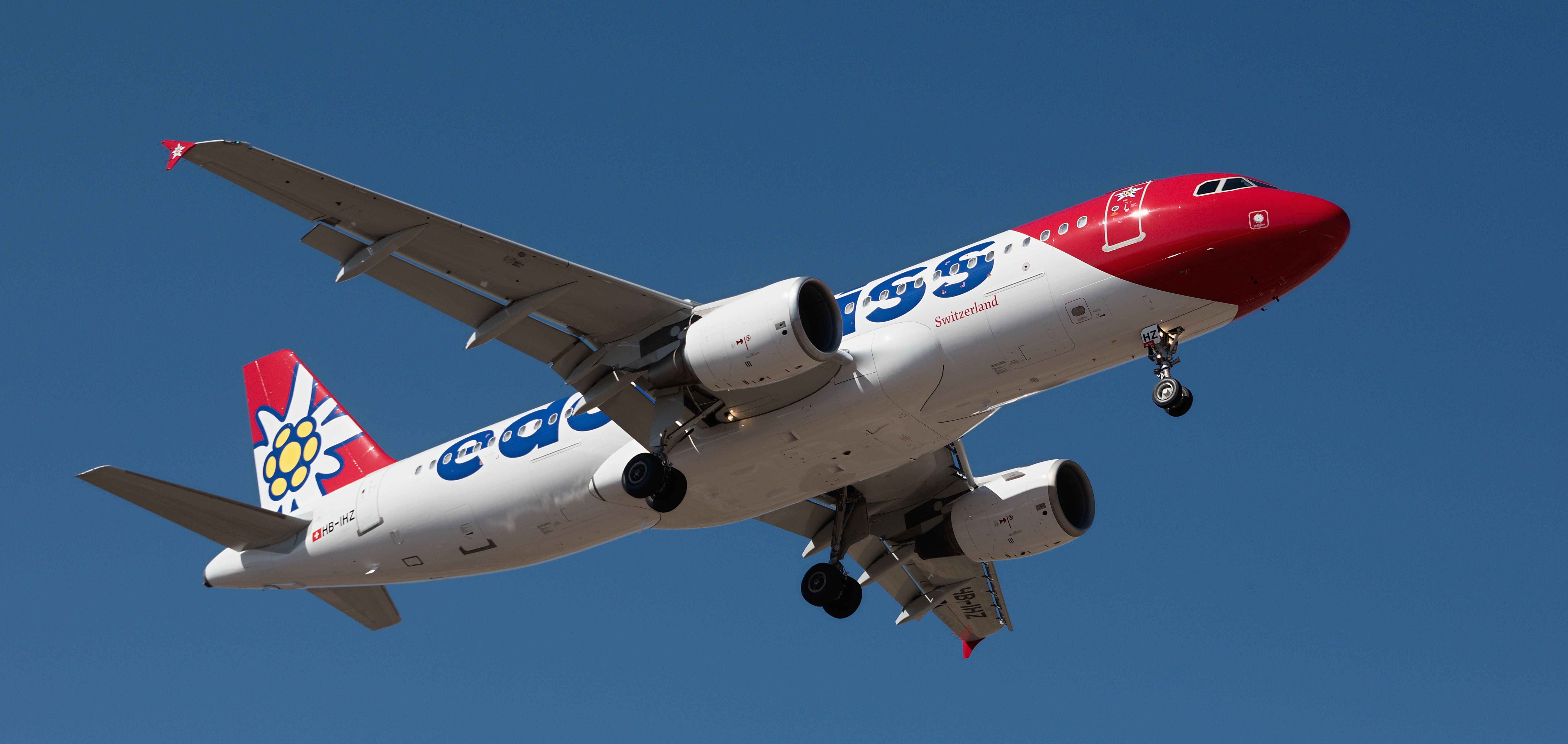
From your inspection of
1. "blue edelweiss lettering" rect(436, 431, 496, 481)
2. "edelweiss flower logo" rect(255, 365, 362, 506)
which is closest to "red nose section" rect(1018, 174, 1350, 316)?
"blue edelweiss lettering" rect(436, 431, 496, 481)

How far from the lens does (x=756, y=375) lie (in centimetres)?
2270

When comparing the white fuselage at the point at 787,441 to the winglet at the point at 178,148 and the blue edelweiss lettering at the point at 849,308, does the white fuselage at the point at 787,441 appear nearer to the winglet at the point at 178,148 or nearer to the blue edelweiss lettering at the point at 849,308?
the blue edelweiss lettering at the point at 849,308

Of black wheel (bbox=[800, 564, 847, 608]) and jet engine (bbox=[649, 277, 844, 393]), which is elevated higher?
jet engine (bbox=[649, 277, 844, 393])

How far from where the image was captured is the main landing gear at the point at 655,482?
2436 centimetres

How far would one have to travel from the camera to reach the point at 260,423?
34.3 meters

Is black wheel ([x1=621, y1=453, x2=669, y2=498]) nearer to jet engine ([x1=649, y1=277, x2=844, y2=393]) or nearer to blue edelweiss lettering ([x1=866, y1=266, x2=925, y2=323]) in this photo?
jet engine ([x1=649, y1=277, x2=844, y2=393])

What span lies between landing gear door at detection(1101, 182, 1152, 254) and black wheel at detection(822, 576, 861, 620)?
368 inches

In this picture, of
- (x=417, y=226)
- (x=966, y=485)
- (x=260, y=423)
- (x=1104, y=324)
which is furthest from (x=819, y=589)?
(x=260, y=423)

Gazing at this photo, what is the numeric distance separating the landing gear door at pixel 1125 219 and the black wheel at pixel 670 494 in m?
8.10

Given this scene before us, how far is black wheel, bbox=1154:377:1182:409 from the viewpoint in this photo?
2200 cm

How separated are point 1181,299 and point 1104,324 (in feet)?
4.10

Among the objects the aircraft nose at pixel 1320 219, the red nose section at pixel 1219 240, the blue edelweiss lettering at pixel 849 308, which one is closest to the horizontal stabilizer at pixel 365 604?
the blue edelweiss lettering at pixel 849 308

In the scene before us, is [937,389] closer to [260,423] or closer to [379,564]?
[379,564]

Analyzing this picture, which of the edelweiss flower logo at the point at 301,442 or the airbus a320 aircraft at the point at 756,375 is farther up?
the edelweiss flower logo at the point at 301,442
